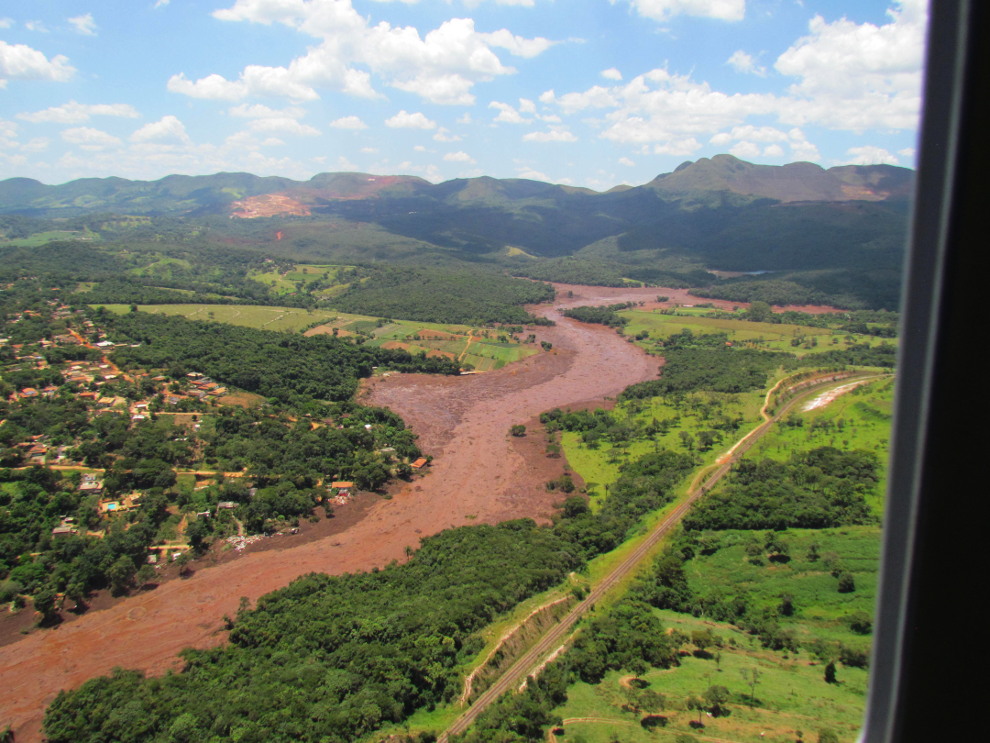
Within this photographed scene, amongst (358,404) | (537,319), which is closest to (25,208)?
(537,319)

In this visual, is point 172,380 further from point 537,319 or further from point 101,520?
point 537,319

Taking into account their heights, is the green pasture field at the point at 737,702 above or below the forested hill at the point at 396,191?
below

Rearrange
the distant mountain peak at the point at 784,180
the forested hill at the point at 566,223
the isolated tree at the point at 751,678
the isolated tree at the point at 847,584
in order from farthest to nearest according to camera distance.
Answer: the distant mountain peak at the point at 784,180, the forested hill at the point at 566,223, the isolated tree at the point at 847,584, the isolated tree at the point at 751,678

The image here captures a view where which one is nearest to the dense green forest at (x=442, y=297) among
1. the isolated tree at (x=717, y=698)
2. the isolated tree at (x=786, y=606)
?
the isolated tree at (x=786, y=606)

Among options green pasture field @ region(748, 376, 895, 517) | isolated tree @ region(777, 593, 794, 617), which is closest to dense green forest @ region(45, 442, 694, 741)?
isolated tree @ region(777, 593, 794, 617)

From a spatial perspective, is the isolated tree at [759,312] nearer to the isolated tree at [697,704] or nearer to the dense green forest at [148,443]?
the dense green forest at [148,443]

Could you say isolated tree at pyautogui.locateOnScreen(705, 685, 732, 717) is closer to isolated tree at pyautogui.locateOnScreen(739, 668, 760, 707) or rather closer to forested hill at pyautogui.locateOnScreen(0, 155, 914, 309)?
isolated tree at pyautogui.locateOnScreen(739, 668, 760, 707)
